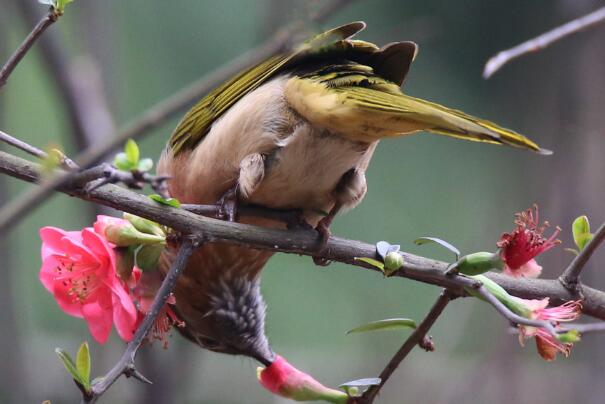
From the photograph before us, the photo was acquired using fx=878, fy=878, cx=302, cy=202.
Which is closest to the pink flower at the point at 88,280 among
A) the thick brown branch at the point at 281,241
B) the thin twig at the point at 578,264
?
the thick brown branch at the point at 281,241

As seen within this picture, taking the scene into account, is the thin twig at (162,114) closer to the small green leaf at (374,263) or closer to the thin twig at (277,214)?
the small green leaf at (374,263)

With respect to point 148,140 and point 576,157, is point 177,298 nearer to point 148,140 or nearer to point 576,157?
point 576,157

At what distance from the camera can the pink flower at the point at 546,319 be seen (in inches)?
61.3

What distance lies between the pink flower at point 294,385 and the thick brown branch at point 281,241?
274mm

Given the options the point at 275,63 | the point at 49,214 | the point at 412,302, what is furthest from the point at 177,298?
the point at 49,214

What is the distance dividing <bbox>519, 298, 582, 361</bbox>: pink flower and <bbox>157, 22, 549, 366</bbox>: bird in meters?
0.49

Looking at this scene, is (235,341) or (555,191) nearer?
(235,341)

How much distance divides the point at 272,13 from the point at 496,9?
284 centimetres

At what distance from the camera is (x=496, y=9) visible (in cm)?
545

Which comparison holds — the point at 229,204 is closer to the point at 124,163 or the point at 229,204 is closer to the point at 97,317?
the point at 97,317

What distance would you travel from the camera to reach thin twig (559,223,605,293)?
1.53 m

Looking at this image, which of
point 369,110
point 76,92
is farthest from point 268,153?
point 76,92

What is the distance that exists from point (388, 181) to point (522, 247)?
3.78 meters

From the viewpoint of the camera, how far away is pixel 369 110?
1.84 metres
